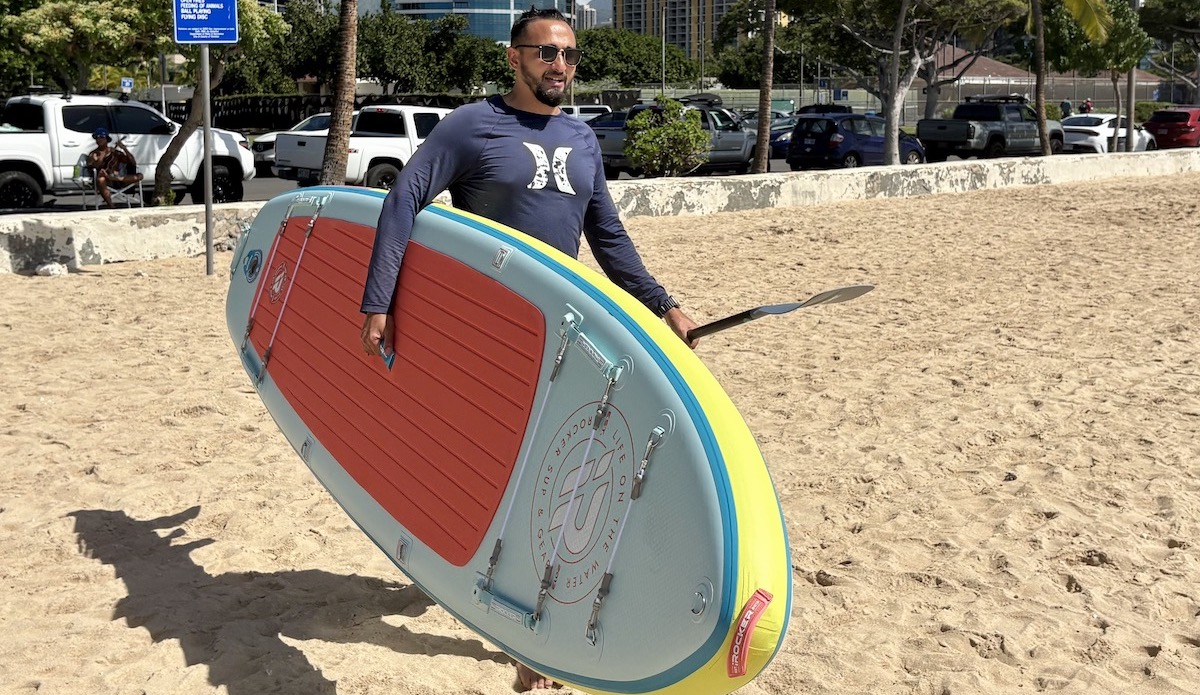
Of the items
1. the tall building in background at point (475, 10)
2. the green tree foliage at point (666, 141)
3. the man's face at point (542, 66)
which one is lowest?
the man's face at point (542, 66)

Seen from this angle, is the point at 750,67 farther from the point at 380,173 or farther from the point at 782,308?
the point at 782,308

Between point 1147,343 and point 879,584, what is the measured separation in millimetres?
4098

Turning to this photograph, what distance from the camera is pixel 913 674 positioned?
362 cm

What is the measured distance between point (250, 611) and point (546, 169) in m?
1.78

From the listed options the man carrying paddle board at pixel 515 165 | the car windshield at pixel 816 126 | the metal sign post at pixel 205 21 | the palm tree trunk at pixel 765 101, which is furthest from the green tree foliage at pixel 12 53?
the man carrying paddle board at pixel 515 165

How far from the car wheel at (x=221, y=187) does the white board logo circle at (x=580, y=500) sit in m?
14.1

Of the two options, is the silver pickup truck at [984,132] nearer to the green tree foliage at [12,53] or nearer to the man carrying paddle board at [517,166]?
the green tree foliage at [12,53]

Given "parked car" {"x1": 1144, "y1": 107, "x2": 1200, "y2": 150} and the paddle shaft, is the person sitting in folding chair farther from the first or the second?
"parked car" {"x1": 1144, "y1": 107, "x2": 1200, "y2": 150}

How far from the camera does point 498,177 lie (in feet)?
11.1

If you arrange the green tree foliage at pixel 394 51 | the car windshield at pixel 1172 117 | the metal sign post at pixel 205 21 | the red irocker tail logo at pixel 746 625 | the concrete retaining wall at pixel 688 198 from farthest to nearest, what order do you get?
1. the green tree foliage at pixel 394 51
2. the car windshield at pixel 1172 117
3. the concrete retaining wall at pixel 688 198
4. the metal sign post at pixel 205 21
5. the red irocker tail logo at pixel 746 625

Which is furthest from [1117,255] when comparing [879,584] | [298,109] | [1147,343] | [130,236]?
[298,109]

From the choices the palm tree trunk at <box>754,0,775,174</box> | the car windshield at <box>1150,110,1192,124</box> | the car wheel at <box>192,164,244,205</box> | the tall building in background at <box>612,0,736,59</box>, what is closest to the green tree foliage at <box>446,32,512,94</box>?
the car windshield at <box>1150,110,1192,124</box>

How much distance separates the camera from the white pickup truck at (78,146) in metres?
15.2

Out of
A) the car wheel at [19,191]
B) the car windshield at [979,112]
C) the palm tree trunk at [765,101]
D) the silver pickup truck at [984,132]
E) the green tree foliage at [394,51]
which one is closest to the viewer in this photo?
the car wheel at [19,191]
